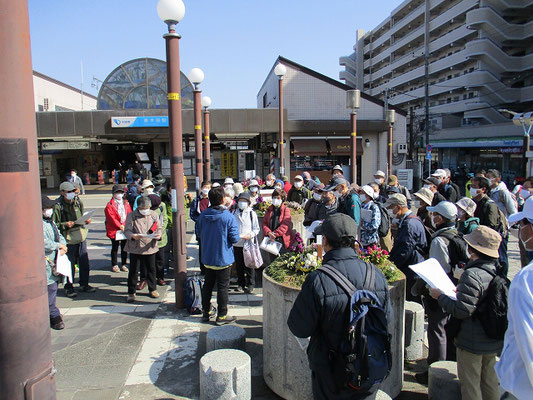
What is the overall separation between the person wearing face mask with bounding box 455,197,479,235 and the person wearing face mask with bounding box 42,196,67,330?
18.6 feet

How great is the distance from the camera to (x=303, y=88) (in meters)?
24.5

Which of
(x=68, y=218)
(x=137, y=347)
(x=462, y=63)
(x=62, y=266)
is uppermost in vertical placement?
(x=462, y=63)

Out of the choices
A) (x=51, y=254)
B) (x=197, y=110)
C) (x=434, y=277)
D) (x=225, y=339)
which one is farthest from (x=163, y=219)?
(x=197, y=110)

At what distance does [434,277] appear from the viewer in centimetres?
362

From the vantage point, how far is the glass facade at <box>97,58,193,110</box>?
80.2 ft

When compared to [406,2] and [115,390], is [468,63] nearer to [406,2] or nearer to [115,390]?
[406,2]

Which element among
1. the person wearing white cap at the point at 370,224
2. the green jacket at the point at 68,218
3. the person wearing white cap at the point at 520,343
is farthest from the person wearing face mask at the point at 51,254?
the person wearing white cap at the point at 520,343

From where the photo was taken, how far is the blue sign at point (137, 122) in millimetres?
22422

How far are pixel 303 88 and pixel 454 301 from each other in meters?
22.5

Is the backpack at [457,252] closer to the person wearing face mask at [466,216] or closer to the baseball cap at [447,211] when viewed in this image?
the baseball cap at [447,211]

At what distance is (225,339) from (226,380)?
0.86 metres

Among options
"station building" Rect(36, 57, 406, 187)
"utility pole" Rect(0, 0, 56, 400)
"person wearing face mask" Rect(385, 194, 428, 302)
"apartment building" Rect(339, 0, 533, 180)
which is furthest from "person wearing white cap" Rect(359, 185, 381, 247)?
"apartment building" Rect(339, 0, 533, 180)

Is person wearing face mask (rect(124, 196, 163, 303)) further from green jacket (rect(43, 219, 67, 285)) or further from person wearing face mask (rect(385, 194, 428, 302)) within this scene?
person wearing face mask (rect(385, 194, 428, 302))

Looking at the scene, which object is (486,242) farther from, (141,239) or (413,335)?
(141,239)
